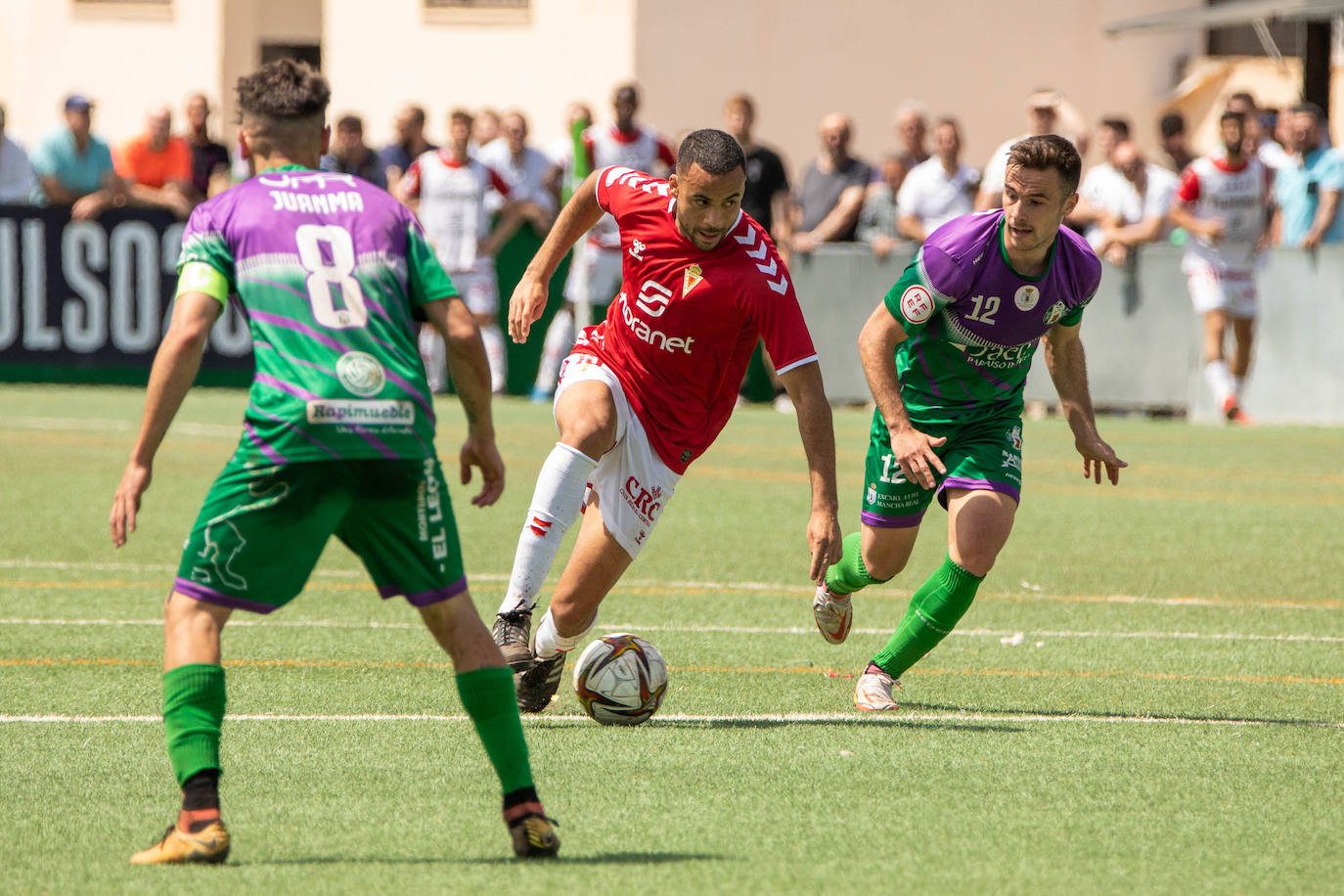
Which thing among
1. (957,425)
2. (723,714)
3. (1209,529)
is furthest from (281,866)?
(1209,529)

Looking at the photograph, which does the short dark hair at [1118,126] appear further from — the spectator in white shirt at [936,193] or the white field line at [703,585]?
the white field line at [703,585]

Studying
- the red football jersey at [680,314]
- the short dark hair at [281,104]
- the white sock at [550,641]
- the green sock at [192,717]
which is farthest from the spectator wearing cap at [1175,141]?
the green sock at [192,717]

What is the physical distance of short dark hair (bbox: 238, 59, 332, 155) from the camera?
4855 mm

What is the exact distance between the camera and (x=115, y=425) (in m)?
16.6

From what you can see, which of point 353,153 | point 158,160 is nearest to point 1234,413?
point 353,153

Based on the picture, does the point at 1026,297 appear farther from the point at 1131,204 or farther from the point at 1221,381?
the point at 1131,204

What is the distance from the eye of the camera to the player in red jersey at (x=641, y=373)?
6.66 m

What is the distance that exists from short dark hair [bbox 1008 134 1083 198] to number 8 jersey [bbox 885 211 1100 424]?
0.29 m

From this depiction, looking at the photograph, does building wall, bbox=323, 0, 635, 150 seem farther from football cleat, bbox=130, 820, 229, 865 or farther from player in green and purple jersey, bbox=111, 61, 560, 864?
football cleat, bbox=130, 820, 229, 865

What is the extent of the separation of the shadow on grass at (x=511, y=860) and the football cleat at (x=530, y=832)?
0.08ft

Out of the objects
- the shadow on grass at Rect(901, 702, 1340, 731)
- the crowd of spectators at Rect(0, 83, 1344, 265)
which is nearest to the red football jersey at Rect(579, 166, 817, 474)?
the shadow on grass at Rect(901, 702, 1340, 731)

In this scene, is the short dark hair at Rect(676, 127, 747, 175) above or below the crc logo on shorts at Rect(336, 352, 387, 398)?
above

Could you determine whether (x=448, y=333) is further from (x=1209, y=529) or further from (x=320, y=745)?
(x=1209, y=529)

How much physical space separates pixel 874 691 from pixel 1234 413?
38.9ft
